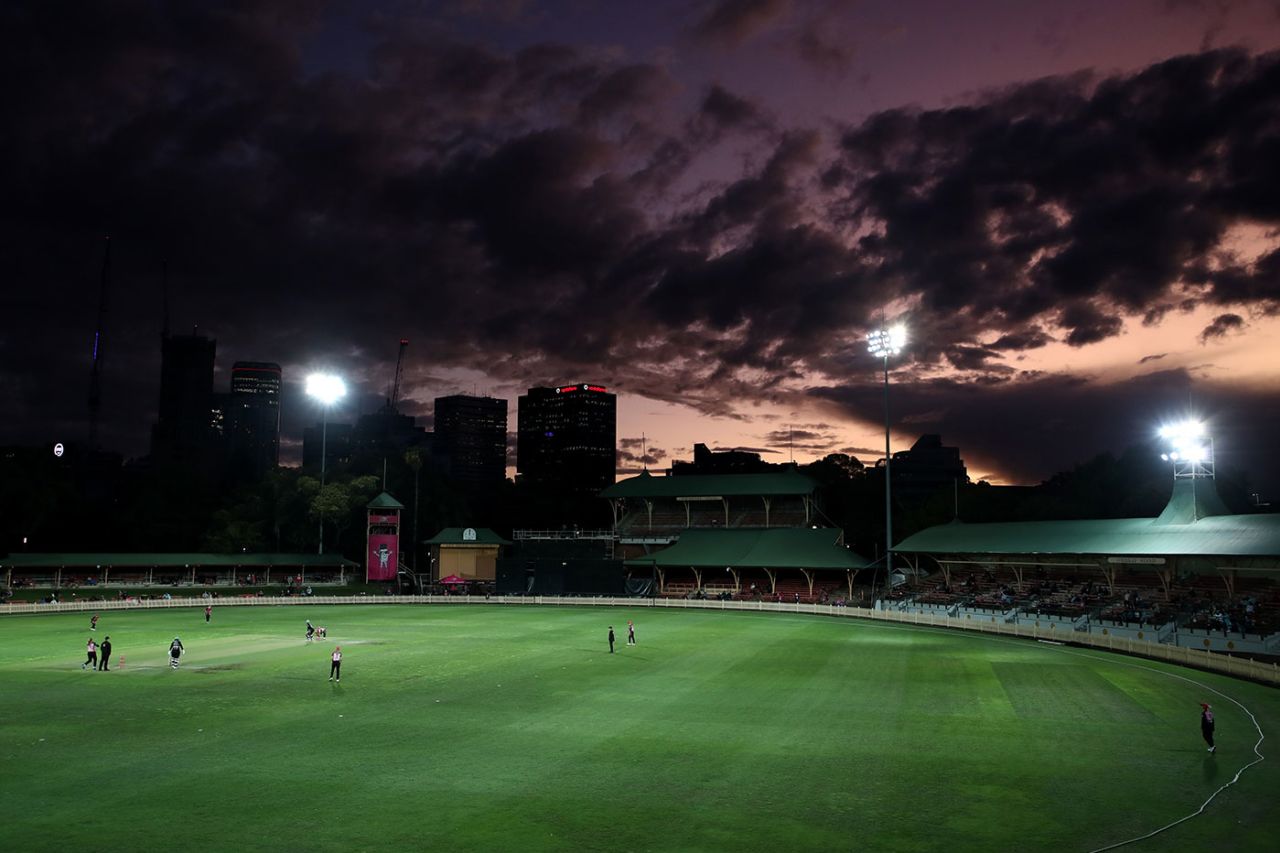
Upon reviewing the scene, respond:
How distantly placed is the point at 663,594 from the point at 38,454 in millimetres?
72732

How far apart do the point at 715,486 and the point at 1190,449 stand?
5226cm

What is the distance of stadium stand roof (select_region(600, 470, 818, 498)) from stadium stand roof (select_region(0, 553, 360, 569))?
3461 cm

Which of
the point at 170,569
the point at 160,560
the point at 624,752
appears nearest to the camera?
the point at 624,752

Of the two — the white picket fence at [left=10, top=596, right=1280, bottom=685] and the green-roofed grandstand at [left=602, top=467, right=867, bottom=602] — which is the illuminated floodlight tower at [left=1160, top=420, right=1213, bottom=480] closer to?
the white picket fence at [left=10, top=596, right=1280, bottom=685]

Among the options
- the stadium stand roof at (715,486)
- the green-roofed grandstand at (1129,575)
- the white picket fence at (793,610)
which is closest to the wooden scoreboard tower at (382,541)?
the white picket fence at (793,610)

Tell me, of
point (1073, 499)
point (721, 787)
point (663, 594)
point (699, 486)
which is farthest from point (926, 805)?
point (1073, 499)

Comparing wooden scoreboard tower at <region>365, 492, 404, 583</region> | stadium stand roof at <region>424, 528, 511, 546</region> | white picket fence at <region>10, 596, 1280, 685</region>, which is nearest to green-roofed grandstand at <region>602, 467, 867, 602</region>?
white picket fence at <region>10, 596, 1280, 685</region>

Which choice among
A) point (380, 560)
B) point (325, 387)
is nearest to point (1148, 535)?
point (325, 387)

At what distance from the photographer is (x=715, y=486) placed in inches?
3989

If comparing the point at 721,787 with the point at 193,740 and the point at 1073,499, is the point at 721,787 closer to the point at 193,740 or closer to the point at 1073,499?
the point at 193,740

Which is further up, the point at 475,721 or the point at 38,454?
the point at 38,454

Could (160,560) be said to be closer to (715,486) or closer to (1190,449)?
(715,486)

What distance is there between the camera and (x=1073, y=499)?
105 m

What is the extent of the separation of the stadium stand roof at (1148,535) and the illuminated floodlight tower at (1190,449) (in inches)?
40.1
